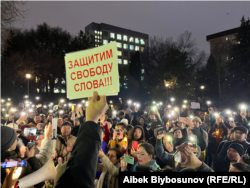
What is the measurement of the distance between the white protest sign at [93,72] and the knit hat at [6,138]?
89 cm

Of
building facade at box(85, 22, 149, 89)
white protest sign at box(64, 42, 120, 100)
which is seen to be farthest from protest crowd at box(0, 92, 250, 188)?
building facade at box(85, 22, 149, 89)

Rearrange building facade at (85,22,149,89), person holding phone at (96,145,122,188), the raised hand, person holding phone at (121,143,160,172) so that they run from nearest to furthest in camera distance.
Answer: the raised hand < person holding phone at (96,145,122,188) < person holding phone at (121,143,160,172) < building facade at (85,22,149,89)

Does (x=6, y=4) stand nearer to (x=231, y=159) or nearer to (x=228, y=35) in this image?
(x=231, y=159)

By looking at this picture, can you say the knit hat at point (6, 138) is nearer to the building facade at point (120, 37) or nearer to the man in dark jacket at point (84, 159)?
the man in dark jacket at point (84, 159)

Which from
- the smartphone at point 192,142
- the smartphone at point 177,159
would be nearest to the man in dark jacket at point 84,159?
the smartphone at point 177,159

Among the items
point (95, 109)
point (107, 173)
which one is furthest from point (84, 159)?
point (107, 173)

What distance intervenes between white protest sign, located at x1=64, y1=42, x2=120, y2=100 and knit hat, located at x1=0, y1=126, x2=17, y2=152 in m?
0.89

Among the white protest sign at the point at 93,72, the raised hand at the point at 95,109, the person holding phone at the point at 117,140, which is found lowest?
the person holding phone at the point at 117,140

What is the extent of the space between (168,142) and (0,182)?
371cm

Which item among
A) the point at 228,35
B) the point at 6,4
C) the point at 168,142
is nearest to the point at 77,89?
the point at 168,142

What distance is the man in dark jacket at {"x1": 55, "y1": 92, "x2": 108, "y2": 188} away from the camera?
1211 mm

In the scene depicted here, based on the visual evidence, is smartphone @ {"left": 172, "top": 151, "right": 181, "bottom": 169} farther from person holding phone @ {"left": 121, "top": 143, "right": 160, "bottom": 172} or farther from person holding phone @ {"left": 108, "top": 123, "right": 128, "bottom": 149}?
person holding phone @ {"left": 108, "top": 123, "right": 128, "bottom": 149}

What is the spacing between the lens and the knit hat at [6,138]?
2.24 meters

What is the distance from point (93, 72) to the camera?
255 cm
